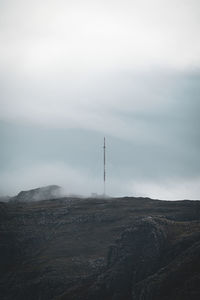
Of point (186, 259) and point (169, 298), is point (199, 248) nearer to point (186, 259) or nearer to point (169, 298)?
point (186, 259)

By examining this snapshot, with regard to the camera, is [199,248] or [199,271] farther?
[199,248]

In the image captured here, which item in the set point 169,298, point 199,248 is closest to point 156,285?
point 169,298

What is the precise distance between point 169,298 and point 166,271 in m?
16.0

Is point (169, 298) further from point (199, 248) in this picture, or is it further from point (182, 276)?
point (199, 248)

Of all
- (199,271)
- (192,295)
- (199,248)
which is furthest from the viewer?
(199,248)

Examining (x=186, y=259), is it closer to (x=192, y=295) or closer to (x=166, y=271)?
(x=166, y=271)

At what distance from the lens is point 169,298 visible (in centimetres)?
17962

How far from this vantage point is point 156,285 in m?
187

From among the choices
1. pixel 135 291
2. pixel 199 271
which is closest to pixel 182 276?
pixel 199 271

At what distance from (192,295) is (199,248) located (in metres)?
28.8

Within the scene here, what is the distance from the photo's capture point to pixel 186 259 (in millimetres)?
196750

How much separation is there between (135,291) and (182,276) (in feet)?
62.5

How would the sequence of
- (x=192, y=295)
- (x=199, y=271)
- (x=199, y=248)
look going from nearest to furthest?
1. (x=192, y=295)
2. (x=199, y=271)
3. (x=199, y=248)

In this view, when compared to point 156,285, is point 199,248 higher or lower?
higher
